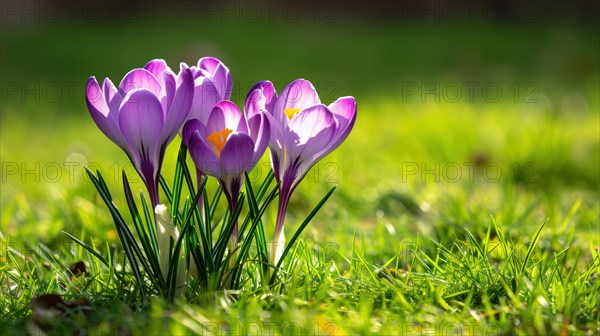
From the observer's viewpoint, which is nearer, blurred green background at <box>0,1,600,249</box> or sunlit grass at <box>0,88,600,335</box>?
sunlit grass at <box>0,88,600,335</box>

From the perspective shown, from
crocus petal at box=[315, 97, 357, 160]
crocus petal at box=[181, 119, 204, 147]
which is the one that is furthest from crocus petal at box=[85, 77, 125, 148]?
crocus petal at box=[315, 97, 357, 160]

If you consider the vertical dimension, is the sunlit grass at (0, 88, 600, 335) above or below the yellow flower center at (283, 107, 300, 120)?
below

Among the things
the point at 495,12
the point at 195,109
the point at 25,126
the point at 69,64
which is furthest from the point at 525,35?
the point at 195,109

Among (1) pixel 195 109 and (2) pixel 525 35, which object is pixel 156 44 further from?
(1) pixel 195 109

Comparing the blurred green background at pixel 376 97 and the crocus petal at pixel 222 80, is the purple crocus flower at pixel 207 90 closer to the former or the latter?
the crocus petal at pixel 222 80

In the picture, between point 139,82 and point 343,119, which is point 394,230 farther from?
point 139,82

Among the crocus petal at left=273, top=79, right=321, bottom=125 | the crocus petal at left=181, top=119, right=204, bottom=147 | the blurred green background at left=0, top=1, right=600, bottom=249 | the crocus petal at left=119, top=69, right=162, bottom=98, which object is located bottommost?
the blurred green background at left=0, top=1, right=600, bottom=249

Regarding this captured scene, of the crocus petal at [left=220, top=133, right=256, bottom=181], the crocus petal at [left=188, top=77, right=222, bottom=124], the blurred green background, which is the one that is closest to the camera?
the crocus petal at [left=220, top=133, right=256, bottom=181]

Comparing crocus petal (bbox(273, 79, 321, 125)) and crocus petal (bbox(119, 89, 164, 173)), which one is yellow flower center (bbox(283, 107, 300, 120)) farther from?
crocus petal (bbox(119, 89, 164, 173))
